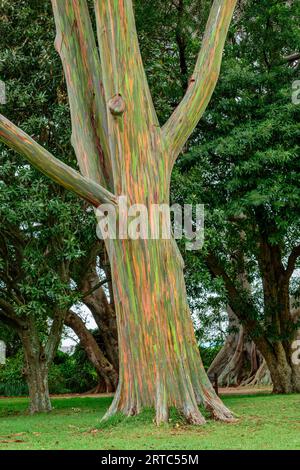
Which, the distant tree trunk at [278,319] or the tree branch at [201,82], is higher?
the tree branch at [201,82]

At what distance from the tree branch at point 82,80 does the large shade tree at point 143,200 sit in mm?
154

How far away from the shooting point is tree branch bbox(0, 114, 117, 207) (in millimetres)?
9602

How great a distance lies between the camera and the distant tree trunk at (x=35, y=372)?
48.9 ft

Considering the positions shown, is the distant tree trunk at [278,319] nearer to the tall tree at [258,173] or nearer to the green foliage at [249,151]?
the tall tree at [258,173]

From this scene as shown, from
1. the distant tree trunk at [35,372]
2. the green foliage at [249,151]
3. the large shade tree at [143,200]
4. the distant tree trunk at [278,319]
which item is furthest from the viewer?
the distant tree trunk at [278,319]

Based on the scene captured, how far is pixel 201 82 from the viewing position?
38.0 ft

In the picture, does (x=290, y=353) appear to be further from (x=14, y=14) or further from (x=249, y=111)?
(x=14, y=14)

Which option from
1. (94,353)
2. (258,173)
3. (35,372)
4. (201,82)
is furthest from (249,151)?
(94,353)

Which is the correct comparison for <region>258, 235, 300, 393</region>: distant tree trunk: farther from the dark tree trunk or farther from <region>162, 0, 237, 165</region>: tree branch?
<region>162, 0, 237, 165</region>: tree branch

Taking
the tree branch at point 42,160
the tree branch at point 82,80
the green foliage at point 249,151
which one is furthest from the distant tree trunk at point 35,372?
the tree branch at point 42,160

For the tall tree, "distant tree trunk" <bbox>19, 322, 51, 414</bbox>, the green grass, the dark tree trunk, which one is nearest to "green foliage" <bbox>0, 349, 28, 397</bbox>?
the dark tree trunk

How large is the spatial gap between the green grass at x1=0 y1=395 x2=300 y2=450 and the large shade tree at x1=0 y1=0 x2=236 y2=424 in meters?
0.35

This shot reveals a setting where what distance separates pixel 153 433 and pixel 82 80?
18.6ft
